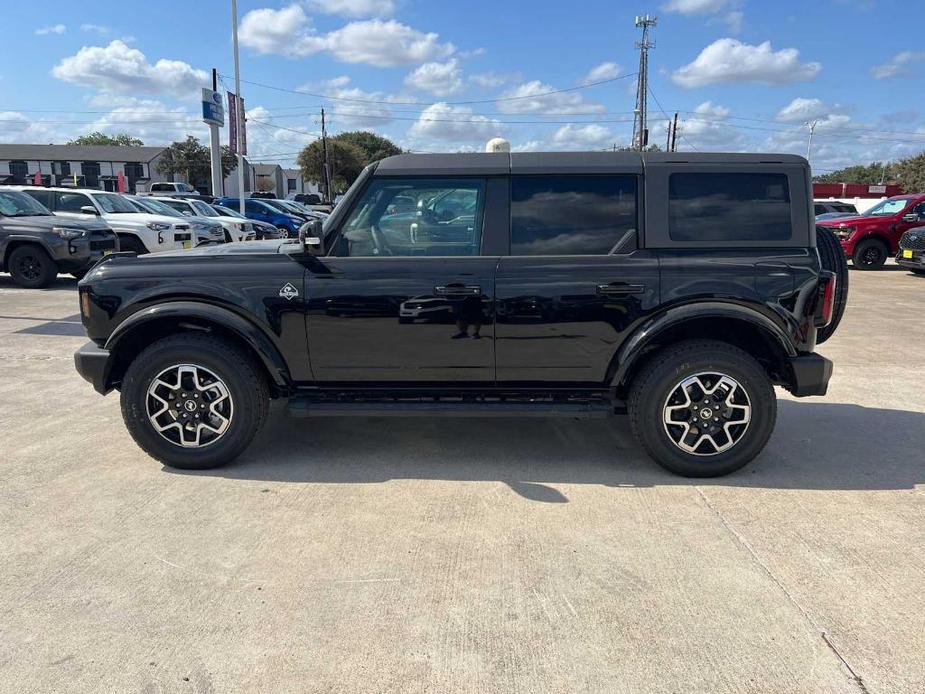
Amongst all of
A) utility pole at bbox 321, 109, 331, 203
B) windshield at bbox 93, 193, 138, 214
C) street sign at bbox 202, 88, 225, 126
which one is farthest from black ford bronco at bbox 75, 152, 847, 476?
utility pole at bbox 321, 109, 331, 203

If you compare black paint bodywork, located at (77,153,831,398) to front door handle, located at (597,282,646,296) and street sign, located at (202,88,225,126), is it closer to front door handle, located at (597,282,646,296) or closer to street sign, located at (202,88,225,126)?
front door handle, located at (597,282,646,296)

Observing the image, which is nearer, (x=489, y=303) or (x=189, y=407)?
(x=489, y=303)

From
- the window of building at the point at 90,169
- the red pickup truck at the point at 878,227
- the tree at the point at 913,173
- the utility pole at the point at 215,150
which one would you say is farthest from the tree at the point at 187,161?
the tree at the point at 913,173

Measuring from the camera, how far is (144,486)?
12.5ft

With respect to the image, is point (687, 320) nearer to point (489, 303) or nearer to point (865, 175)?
point (489, 303)

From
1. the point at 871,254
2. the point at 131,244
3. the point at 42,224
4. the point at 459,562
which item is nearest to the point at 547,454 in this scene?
the point at 459,562

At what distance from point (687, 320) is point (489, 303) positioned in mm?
1112

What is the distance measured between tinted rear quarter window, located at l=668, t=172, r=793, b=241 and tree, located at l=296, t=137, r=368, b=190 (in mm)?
69510

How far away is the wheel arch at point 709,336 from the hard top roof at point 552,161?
87cm

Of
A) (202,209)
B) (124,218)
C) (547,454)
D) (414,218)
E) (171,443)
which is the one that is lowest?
(547,454)

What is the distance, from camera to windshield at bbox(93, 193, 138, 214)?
13836mm

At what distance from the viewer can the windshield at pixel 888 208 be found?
15.6 metres

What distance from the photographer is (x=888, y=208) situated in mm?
15914

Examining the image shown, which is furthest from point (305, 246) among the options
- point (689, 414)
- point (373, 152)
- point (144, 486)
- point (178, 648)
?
point (373, 152)
